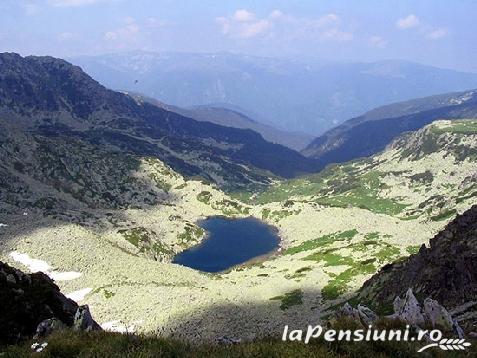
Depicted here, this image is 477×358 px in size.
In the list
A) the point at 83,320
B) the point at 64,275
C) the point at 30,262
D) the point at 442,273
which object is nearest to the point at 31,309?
the point at 83,320

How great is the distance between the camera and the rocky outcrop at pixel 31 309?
28016mm

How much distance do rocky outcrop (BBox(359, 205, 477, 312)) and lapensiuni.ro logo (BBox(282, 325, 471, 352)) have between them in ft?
113

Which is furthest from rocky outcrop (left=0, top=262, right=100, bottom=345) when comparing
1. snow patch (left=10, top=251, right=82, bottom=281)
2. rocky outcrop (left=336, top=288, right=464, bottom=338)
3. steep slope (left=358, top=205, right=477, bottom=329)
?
snow patch (left=10, top=251, right=82, bottom=281)

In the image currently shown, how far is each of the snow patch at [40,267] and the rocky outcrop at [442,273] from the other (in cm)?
6253

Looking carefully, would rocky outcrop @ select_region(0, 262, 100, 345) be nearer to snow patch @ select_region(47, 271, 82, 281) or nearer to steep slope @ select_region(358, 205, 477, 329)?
steep slope @ select_region(358, 205, 477, 329)

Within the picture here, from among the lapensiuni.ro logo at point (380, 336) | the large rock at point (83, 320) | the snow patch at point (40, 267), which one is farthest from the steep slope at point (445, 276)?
the snow patch at point (40, 267)

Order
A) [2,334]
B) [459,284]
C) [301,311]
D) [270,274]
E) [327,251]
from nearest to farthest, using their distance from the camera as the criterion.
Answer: [2,334], [459,284], [301,311], [270,274], [327,251]

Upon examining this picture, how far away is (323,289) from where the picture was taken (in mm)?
100562

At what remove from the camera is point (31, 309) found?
106 ft

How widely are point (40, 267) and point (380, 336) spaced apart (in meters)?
105

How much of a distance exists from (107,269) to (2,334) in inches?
3410

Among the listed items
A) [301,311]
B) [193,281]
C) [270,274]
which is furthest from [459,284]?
Answer: [270,274]

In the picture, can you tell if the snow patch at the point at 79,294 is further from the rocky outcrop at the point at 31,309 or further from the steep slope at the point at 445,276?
the rocky outcrop at the point at 31,309

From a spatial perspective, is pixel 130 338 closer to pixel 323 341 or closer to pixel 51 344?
pixel 51 344
